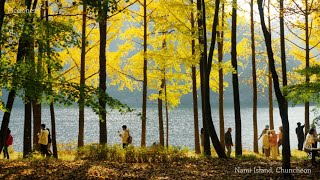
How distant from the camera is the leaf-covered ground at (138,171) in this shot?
7.95 meters

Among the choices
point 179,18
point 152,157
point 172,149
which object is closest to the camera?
point 152,157

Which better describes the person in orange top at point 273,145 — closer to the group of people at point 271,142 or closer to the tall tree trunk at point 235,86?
the group of people at point 271,142

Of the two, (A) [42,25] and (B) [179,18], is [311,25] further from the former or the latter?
(A) [42,25]

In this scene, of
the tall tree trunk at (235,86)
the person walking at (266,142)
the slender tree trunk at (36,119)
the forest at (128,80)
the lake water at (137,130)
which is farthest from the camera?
the lake water at (137,130)

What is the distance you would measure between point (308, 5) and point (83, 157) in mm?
13007

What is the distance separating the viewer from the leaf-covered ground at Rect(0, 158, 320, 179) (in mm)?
7950

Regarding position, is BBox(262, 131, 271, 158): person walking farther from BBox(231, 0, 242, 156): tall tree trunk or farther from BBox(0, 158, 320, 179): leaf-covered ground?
BBox(0, 158, 320, 179): leaf-covered ground

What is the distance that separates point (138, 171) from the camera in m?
8.88

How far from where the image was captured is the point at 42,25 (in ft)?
25.8

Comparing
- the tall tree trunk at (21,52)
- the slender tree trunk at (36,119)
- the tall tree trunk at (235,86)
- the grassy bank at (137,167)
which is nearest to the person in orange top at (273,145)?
the tall tree trunk at (235,86)

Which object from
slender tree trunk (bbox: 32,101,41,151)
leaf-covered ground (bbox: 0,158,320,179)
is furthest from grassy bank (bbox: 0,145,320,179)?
slender tree trunk (bbox: 32,101,41,151)

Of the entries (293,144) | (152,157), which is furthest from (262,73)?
(293,144)

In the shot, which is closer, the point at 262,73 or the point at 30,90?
the point at 30,90

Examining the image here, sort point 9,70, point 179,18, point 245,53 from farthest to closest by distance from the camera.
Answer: point 245,53 → point 179,18 → point 9,70
